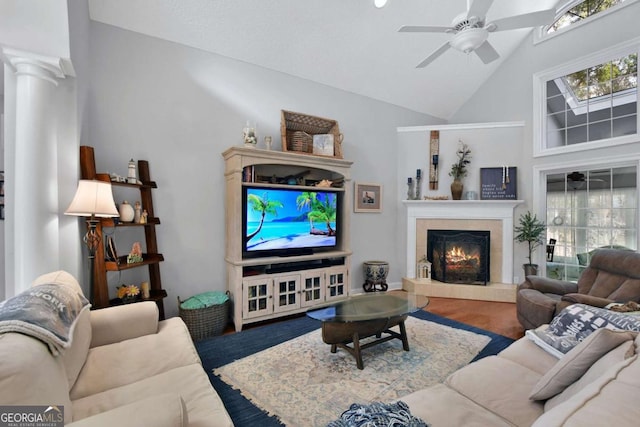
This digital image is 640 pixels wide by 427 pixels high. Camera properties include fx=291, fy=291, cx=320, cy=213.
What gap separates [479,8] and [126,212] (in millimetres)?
3394

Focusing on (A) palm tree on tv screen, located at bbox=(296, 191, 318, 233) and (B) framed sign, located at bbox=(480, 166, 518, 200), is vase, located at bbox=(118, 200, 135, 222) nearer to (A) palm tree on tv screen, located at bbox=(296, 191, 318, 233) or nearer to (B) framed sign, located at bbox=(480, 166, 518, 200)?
(A) palm tree on tv screen, located at bbox=(296, 191, 318, 233)

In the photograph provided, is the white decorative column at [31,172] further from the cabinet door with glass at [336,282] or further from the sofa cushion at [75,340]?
the cabinet door with glass at [336,282]

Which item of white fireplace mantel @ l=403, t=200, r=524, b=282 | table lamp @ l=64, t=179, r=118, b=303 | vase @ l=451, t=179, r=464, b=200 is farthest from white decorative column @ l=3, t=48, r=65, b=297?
vase @ l=451, t=179, r=464, b=200

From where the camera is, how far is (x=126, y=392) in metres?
1.37

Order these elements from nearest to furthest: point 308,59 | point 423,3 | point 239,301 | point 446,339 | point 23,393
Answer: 1. point 23,393
2. point 446,339
3. point 239,301
4. point 423,3
5. point 308,59

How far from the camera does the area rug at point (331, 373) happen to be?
187 centimetres

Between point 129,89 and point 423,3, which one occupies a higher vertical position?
point 423,3

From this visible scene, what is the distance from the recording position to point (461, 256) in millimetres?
4547

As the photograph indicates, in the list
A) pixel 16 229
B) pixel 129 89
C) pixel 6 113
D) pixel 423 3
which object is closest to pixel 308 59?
pixel 423 3

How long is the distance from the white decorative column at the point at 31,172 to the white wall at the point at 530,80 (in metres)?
5.35

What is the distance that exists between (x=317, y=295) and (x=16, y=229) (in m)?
2.74

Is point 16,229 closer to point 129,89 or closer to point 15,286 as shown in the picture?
point 15,286

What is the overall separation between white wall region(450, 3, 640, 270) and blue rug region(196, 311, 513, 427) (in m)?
2.17

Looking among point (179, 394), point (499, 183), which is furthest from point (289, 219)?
point (499, 183)
